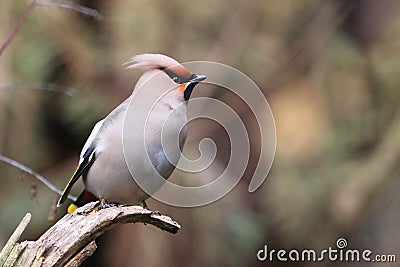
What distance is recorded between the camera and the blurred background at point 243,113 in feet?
14.7

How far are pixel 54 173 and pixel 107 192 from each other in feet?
6.12

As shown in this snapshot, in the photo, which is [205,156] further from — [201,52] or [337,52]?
[337,52]

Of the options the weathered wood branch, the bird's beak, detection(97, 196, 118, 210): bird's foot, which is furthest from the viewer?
the bird's beak

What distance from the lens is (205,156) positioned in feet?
14.5

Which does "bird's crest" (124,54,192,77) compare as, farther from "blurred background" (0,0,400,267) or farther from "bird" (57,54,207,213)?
"blurred background" (0,0,400,267)

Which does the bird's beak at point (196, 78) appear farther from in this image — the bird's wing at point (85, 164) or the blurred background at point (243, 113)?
the blurred background at point (243, 113)

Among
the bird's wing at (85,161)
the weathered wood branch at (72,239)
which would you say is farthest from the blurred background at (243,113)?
the weathered wood branch at (72,239)

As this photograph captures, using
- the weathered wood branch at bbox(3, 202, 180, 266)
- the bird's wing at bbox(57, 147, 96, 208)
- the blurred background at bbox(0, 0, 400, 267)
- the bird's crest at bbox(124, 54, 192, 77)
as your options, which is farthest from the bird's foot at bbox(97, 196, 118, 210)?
the blurred background at bbox(0, 0, 400, 267)

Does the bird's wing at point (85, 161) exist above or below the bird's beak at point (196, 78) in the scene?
below

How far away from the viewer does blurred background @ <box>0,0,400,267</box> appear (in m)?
4.48

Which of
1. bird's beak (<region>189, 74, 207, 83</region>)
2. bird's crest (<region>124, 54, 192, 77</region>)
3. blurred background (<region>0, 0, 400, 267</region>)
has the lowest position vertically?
blurred background (<region>0, 0, 400, 267</region>)

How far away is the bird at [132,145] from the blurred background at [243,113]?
56.5 inches

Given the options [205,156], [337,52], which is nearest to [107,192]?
[205,156]

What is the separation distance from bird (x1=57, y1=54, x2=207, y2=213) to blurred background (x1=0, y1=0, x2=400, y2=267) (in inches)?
56.5
